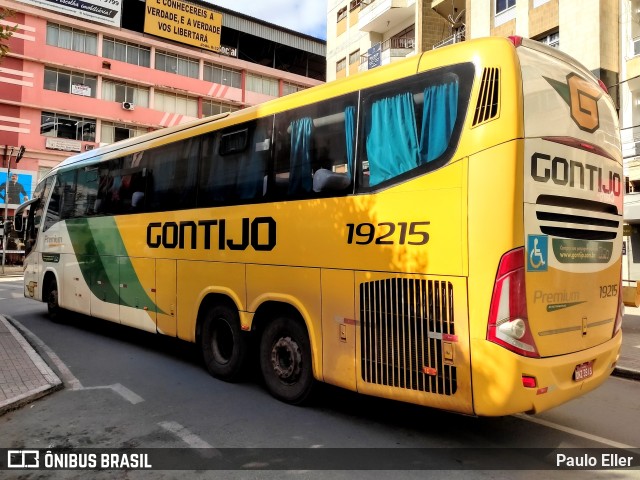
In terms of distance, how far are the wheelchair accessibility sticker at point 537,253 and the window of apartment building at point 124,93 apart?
133 ft

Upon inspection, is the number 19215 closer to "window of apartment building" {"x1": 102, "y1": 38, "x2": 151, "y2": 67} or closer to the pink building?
the pink building

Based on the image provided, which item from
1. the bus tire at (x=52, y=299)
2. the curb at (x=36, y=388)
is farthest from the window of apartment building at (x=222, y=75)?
the curb at (x=36, y=388)

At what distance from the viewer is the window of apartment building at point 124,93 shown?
38438 millimetres

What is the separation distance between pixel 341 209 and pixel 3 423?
4.21 meters

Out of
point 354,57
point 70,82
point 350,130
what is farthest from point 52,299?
point 70,82

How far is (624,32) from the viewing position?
16.4 metres

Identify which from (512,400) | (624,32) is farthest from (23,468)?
(624,32)

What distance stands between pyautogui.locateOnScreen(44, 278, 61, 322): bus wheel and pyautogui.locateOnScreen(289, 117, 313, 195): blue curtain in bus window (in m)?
8.42

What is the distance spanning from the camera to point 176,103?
138ft

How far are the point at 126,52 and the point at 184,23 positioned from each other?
635 centimetres

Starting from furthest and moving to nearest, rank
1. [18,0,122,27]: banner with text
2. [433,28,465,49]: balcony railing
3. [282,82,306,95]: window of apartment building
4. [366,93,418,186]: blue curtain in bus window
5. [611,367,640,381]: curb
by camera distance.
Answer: [282,82,306,95]: window of apartment building < [18,0,122,27]: banner with text < [433,28,465,49]: balcony railing < [611,367,640,381]: curb < [366,93,418,186]: blue curtain in bus window

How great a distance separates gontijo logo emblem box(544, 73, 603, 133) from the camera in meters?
4.42

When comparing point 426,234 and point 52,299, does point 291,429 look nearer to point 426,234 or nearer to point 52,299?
point 426,234

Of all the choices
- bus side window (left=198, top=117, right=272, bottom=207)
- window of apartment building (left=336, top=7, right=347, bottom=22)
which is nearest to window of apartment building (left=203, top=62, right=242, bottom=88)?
window of apartment building (left=336, top=7, right=347, bottom=22)
